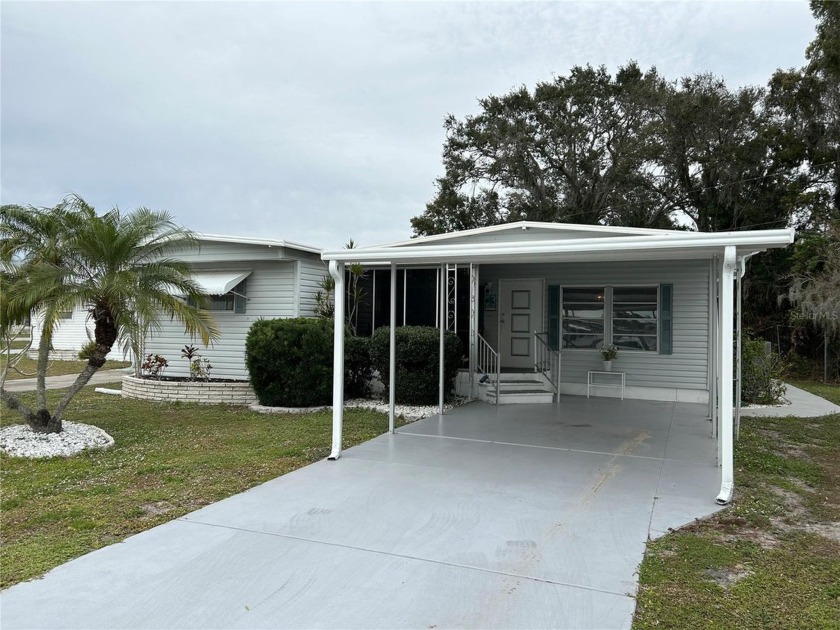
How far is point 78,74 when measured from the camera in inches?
416

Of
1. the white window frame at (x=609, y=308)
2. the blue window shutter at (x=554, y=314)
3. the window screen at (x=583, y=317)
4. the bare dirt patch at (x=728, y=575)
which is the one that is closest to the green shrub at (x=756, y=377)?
the white window frame at (x=609, y=308)

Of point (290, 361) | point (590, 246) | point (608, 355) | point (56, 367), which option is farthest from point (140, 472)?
point (56, 367)

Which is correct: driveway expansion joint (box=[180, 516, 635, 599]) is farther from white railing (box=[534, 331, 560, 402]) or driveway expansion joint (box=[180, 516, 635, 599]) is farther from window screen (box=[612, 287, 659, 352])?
window screen (box=[612, 287, 659, 352])

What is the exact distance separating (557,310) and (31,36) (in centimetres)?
983

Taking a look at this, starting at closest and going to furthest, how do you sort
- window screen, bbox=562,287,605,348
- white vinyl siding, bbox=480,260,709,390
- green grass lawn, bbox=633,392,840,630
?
green grass lawn, bbox=633,392,840,630 → white vinyl siding, bbox=480,260,709,390 → window screen, bbox=562,287,605,348

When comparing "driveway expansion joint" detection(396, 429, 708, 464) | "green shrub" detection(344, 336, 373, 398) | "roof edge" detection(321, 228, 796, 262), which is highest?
"roof edge" detection(321, 228, 796, 262)

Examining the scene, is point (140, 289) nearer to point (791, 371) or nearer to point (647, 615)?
point (647, 615)

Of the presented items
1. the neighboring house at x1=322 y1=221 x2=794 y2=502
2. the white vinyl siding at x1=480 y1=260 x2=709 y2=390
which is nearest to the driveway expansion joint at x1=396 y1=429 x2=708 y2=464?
the neighboring house at x1=322 y1=221 x2=794 y2=502

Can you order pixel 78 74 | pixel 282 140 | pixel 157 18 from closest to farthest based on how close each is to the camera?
pixel 157 18
pixel 78 74
pixel 282 140

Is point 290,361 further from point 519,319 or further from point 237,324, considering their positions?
point 519,319

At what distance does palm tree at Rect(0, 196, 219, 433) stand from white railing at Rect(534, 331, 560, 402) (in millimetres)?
6444

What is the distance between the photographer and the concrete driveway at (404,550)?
Answer: 9.68 ft

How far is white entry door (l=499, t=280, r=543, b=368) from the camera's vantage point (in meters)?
11.3

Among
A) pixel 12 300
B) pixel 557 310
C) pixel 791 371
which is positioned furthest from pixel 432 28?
pixel 791 371
